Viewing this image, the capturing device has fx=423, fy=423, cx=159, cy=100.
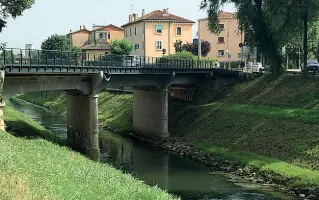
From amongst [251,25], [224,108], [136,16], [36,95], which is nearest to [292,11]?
[251,25]

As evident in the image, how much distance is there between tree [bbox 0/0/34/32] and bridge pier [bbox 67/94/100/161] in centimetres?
1361

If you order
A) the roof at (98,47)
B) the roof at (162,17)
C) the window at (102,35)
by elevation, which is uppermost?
the roof at (162,17)

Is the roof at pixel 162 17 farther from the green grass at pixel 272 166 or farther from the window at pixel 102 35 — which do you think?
the green grass at pixel 272 166

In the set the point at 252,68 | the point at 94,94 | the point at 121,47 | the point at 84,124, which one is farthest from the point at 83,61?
the point at 121,47

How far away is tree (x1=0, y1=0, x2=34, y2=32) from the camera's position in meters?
30.3

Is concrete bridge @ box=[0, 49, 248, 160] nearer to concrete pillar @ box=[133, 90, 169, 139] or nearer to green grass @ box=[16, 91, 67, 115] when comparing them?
concrete pillar @ box=[133, 90, 169, 139]

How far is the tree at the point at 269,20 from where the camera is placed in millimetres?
45531

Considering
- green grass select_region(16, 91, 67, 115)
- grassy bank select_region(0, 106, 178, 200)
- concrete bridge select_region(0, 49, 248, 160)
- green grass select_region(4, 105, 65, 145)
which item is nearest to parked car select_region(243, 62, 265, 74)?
concrete bridge select_region(0, 49, 248, 160)

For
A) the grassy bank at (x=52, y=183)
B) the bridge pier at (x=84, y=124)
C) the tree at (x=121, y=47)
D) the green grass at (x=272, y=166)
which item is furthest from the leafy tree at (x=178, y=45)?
the grassy bank at (x=52, y=183)

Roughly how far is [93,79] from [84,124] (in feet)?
15.8

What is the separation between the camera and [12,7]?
30.6m

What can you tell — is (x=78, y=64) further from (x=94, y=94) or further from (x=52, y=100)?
(x=52, y=100)

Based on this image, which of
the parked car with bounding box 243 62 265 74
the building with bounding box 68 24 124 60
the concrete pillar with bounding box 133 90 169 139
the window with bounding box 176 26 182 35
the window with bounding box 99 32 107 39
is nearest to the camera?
the concrete pillar with bounding box 133 90 169 139

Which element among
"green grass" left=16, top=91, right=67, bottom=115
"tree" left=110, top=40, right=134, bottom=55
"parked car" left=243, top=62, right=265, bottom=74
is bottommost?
"green grass" left=16, top=91, right=67, bottom=115
